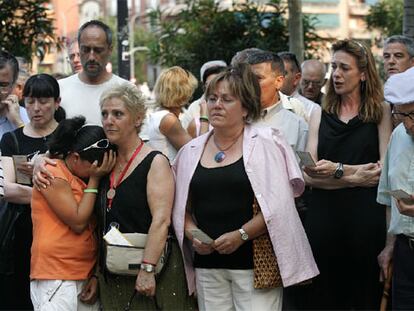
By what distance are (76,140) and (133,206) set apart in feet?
1.94

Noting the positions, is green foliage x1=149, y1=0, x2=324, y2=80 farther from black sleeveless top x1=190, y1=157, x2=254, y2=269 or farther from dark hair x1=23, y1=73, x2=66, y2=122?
black sleeveless top x1=190, y1=157, x2=254, y2=269

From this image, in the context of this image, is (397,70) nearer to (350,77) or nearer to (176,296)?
(350,77)

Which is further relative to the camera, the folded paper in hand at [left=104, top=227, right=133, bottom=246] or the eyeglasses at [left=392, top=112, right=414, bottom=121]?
the folded paper in hand at [left=104, top=227, right=133, bottom=246]

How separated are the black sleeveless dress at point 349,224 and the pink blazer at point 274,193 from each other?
2.00ft

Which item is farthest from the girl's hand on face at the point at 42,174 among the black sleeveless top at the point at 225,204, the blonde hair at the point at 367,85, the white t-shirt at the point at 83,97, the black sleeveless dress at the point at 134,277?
the blonde hair at the point at 367,85

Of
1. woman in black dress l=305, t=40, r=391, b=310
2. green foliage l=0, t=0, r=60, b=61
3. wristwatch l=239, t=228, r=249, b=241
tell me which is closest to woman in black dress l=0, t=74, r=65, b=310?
wristwatch l=239, t=228, r=249, b=241

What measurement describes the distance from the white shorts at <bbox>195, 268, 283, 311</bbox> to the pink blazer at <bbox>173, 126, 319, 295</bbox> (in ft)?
0.45

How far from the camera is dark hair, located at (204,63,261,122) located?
5504mm

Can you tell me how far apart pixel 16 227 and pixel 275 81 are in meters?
2.17

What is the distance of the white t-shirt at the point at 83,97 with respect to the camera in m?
6.84

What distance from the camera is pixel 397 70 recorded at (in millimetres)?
7516

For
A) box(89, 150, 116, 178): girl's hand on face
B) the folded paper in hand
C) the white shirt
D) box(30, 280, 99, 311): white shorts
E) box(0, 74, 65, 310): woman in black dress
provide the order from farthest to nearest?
the white shirt → box(0, 74, 65, 310): woman in black dress → box(89, 150, 116, 178): girl's hand on face → box(30, 280, 99, 311): white shorts → the folded paper in hand

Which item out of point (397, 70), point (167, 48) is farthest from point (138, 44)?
point (397, 70)

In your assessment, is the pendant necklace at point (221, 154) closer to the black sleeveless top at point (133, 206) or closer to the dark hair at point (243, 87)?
the dark hair at point (243, 87)
